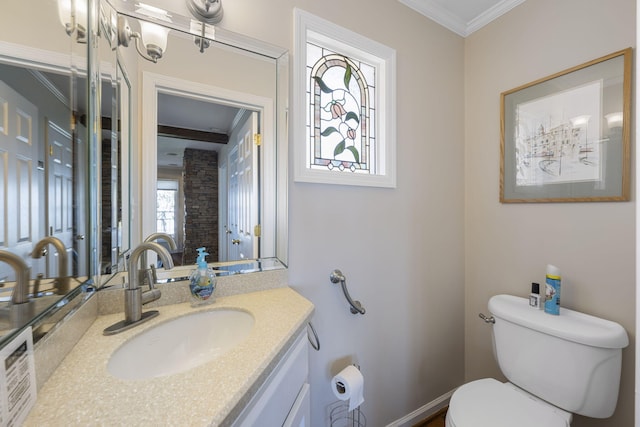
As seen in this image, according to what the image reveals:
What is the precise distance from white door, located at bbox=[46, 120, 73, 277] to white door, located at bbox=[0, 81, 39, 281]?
0.06m

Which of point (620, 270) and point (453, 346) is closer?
point (620, 270)

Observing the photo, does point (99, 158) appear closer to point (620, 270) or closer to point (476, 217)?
point (476, 217)

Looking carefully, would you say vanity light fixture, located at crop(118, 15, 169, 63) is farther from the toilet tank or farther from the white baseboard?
the white baseboard

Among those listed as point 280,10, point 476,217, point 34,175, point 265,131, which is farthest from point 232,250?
point 476,217

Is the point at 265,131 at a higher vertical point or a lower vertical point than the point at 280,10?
lower

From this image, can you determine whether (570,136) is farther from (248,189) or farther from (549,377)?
(248,189)

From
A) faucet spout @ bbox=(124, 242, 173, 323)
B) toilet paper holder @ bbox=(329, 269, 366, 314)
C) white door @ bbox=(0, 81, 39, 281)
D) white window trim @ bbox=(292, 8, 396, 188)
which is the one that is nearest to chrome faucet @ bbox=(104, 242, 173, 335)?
faucet spout @ bbox=(124, 242, 173, 323)

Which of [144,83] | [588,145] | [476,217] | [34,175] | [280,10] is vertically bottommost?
[476,217]

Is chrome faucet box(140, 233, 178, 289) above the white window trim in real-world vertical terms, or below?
below

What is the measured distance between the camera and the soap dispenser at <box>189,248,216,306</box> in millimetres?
913

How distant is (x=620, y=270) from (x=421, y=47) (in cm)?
149

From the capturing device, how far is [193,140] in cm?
101

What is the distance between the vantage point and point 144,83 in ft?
3.07

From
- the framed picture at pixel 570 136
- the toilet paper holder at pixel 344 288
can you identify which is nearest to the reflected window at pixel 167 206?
the toilet paper holder at pixel 344 288
